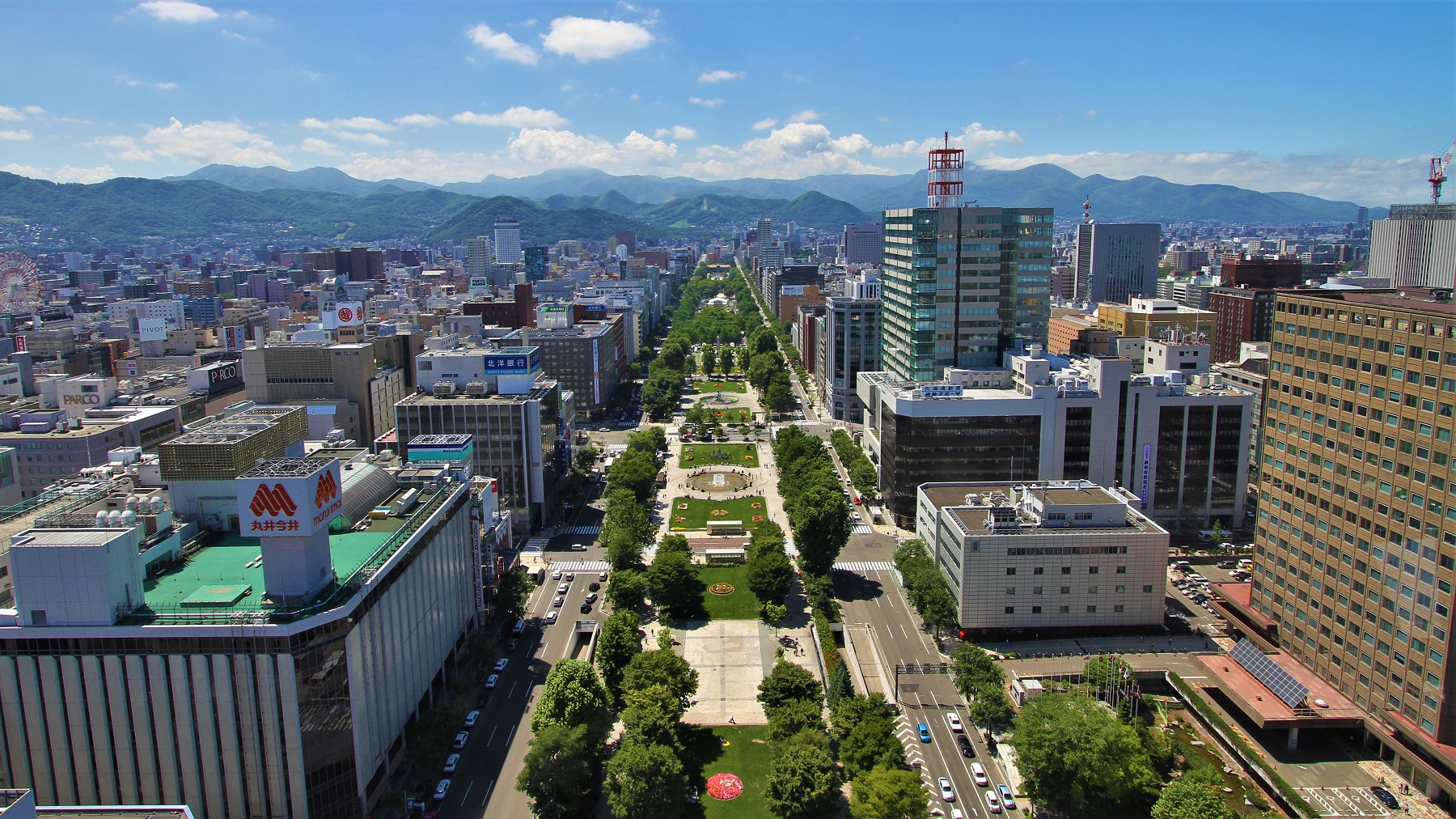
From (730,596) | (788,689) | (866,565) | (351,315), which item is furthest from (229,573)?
(351,315)

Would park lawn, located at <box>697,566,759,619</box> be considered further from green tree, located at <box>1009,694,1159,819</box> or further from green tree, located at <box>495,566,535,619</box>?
green tree, located at <box>1009,694,1159,819</box>

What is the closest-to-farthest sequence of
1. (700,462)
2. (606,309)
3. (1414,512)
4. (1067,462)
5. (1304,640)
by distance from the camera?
(1414,512) → (1304,640) → (1067,462) → (700,462) → (606,309)

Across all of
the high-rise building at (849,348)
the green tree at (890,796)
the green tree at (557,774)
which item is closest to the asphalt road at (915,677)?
the green tree at (890,796)

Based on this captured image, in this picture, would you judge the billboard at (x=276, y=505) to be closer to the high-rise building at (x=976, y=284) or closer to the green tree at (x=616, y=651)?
the green tree at (x=616, y=651)

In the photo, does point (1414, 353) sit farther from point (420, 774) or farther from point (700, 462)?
point (700, 462)

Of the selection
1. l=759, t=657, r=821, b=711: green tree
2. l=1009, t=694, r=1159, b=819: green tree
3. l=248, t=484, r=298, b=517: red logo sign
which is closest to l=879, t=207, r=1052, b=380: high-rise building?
l=759, t=657, r=821, b=711: green tree

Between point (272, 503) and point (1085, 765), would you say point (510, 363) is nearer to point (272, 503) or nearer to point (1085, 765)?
point (272, 503)

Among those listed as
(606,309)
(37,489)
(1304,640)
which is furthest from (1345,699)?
(606,309)
